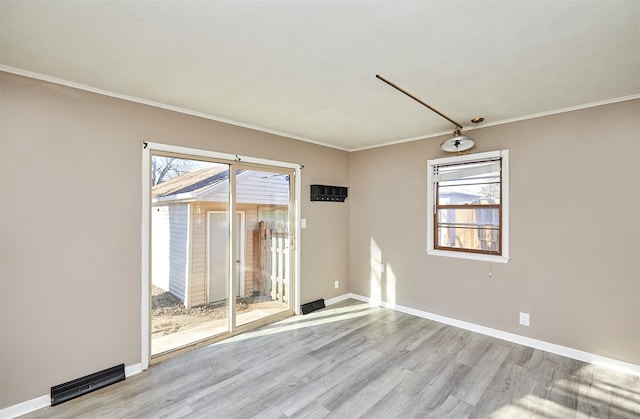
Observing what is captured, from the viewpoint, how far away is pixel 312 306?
4.40m

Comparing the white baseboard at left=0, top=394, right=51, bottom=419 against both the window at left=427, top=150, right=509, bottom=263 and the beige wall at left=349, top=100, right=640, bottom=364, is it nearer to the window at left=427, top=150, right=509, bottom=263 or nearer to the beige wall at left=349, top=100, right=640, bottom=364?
the beige wall at left=349, top=100, right=640, bottom=364

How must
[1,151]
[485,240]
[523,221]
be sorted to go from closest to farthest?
[1,151] → [523,221] → [485,240]

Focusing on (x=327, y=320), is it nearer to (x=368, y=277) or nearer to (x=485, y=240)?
(x=368, y=277)

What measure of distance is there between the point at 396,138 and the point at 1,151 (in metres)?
4.08

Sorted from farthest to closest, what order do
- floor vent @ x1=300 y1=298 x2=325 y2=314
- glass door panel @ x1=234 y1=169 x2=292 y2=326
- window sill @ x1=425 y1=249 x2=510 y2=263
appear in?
floor vent @ x1=300 y1=298 x2=325 y2=314, glass door panel @ x1=234 y1=169 x2=292 y2=326, window sill @ x1=425 y1=249 x2=510 y2=263

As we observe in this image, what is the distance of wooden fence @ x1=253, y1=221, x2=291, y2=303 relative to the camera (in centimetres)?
397

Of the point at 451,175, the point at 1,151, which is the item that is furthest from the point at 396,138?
the point at 1,151

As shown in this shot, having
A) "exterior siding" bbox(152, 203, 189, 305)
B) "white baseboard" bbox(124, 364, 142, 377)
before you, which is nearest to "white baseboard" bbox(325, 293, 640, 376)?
"exterior siding" bbox(152, 203, 189, 305)

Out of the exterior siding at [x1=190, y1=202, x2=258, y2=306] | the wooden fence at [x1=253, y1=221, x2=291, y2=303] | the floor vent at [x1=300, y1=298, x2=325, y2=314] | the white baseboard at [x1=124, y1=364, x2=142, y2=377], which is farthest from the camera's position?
the floor vent at [x1=300, y1=298, x2=325, y2=314]

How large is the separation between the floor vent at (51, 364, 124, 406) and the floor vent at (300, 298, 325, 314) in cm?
224

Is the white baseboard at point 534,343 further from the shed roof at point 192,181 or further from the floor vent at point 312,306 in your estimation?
the shed roof at point 192,181

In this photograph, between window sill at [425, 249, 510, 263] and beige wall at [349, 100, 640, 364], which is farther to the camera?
window sill at [425, 249, 510, 263]

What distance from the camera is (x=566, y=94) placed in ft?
8.75

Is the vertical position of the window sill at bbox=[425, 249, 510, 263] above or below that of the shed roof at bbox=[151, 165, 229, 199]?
below
